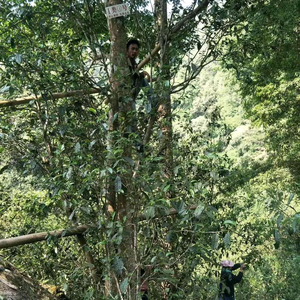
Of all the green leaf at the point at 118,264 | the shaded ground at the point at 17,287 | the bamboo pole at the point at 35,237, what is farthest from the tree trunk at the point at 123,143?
the shaded ground at the point at 17,287

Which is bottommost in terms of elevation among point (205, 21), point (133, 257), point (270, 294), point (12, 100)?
point (270, 294)

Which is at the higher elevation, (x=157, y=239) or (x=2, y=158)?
(x=2, y=158)

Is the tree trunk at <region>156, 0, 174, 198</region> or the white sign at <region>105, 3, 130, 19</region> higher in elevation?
the white sign at <region>105, 3, 130, 19</region>

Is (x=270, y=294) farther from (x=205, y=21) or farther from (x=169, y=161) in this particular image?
(x=205, y=21)

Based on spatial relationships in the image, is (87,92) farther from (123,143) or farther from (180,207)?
(180,207)

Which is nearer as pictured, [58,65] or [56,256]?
[58,65]

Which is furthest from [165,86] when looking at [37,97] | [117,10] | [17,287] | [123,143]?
[17,287]

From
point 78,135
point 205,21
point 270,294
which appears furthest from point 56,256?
point 270,294

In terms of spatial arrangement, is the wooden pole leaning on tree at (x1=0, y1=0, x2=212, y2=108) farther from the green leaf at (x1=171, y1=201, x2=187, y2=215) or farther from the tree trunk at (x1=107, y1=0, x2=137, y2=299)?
the green leaf at (x1=171, y1=201, x2=187, y2=215)

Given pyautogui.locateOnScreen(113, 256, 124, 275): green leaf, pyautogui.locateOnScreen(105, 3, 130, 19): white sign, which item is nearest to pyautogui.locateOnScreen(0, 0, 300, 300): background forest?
pyautogui.locateOnScreen(113, 256, 124, 275): green leaf

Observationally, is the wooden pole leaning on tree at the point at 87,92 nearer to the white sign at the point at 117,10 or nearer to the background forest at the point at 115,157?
the background forest at the point at 115,157

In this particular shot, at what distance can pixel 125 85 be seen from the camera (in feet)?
6.18

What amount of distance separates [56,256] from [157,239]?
737 millimetres

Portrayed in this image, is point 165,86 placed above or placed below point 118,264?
above
